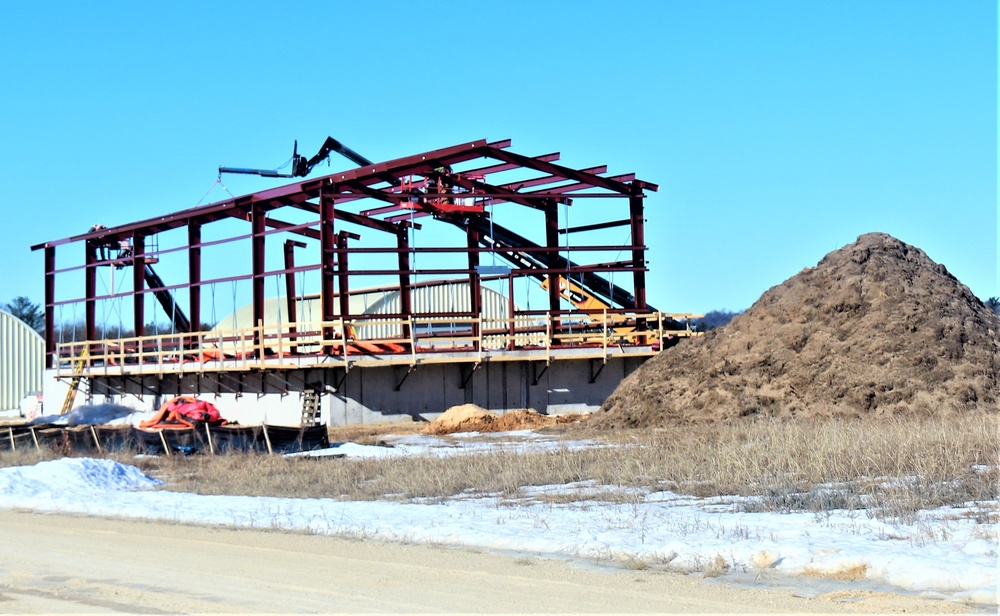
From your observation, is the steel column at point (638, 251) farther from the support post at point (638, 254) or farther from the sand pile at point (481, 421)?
the sand pile at point (481, 421)

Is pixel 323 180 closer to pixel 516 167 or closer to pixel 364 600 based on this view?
pixel 516 167

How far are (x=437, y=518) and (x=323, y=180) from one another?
75.4ft

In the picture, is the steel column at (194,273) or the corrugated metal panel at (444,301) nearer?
the steel column at (194,273)

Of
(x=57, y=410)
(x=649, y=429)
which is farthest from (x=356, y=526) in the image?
(x=57, y=410)

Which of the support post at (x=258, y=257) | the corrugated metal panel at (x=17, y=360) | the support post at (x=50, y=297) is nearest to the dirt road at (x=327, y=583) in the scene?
the support post at (x=258, y=257)

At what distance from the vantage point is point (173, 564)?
1016cm

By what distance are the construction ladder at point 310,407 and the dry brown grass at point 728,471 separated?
1113cm

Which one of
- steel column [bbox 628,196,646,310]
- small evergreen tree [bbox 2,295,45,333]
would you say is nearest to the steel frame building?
steel column [bbox 628,196,646,310]

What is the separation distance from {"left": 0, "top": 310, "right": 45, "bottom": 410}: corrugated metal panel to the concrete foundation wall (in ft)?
76.3

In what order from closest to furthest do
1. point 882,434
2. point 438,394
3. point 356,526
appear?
point 356,526
point 882,434
point 438,394

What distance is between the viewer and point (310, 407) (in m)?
31.9

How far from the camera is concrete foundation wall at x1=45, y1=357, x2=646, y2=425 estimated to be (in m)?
31.9

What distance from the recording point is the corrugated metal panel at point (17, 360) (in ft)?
176

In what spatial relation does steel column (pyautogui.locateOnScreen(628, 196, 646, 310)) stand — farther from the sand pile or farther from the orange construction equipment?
the orange construction equipment
